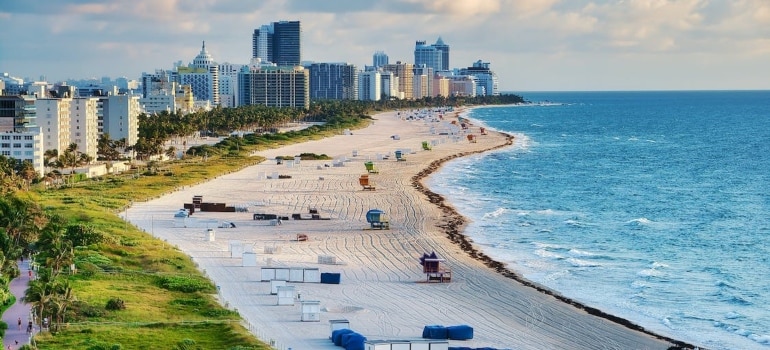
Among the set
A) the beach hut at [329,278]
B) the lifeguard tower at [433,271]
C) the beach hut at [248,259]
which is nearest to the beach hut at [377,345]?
the beach hut at [329,278]

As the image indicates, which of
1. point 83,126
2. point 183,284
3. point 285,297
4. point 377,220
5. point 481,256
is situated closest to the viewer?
point 285,297

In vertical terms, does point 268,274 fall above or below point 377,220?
below

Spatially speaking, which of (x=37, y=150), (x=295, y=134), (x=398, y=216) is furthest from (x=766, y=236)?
(x=295, y=134)

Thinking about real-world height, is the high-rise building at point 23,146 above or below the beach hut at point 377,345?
above

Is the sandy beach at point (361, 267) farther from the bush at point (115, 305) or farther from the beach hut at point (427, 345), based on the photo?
the bush at point (115, 305)

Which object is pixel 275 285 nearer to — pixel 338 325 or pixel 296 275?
pixel 296 275

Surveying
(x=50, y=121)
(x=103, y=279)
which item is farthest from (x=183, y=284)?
(x=50, y=121)
